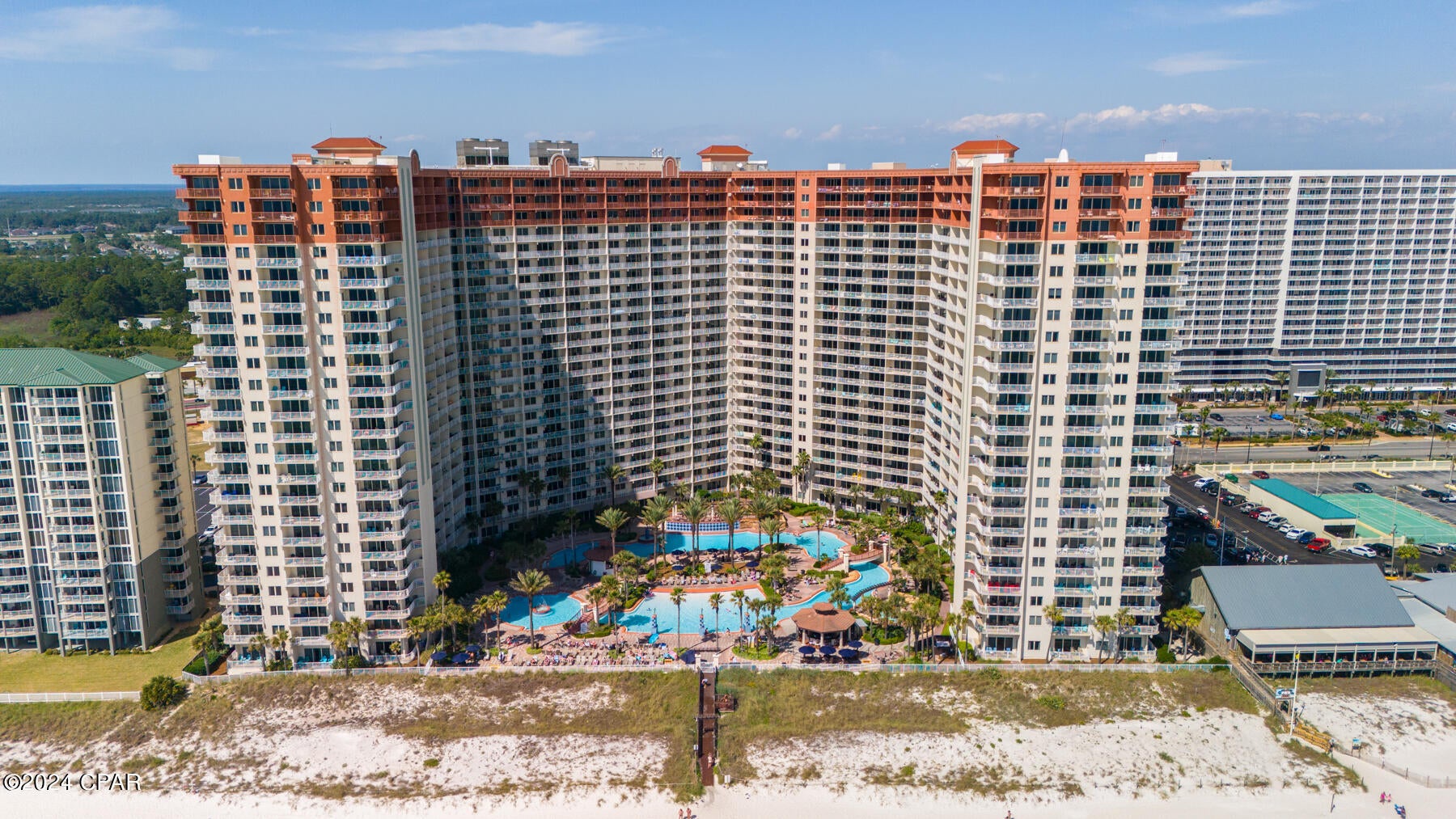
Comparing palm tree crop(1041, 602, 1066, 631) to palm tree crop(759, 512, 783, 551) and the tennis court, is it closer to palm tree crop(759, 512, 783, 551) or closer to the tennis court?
palm tree crop(759, 512, 783, 551)

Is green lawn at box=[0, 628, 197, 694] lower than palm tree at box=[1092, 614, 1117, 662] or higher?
lower

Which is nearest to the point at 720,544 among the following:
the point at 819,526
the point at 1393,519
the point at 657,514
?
the point at 657,514

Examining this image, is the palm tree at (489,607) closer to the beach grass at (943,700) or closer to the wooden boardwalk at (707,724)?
the wooden boardwalk at (707,724)

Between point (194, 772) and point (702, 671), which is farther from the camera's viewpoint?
point (702, 671)

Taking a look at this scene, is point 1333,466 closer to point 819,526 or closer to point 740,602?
point 819,526

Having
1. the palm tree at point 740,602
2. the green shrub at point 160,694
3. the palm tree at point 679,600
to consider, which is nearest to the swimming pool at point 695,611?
the palm tree at point 679,600

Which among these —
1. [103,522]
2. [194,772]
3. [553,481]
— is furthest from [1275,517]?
[103,522]

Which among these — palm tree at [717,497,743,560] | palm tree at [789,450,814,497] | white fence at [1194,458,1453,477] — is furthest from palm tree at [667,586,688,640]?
white fence at [1194,458,1453,477]

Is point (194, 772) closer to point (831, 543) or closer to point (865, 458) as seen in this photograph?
point (831, 543)
